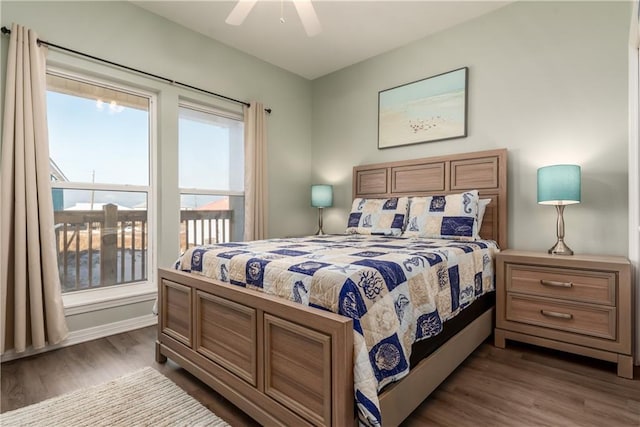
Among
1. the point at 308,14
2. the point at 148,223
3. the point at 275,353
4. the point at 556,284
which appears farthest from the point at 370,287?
the point at 148,223

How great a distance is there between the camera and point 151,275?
3121 millimetres

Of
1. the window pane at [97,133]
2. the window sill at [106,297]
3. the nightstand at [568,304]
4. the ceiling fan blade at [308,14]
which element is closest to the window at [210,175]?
the window pane at [97,133]

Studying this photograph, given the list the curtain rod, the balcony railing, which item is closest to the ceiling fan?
the curtain rod

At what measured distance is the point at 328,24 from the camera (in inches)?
125

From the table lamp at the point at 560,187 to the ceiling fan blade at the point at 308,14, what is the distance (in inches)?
76.3

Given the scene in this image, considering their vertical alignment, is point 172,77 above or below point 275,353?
above

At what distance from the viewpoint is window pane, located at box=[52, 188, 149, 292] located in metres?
2.66

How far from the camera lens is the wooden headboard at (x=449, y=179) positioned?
2863 millimetres

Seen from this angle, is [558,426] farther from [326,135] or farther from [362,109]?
[326,135]

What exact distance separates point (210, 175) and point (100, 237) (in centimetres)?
118

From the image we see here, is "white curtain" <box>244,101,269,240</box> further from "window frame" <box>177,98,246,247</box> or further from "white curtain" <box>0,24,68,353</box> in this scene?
"white curtain" <box>0,24,68,353</box>

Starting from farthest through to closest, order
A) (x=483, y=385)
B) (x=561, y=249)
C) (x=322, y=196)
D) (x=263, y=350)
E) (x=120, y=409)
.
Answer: (x=322, y=196)
(x=561, y=249)
(x=483, y=385)
(x=120, y=409)
(x=263, y=350)

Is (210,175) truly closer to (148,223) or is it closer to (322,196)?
(148,223)

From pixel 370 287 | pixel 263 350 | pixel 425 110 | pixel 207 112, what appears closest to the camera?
pixel 370 287
